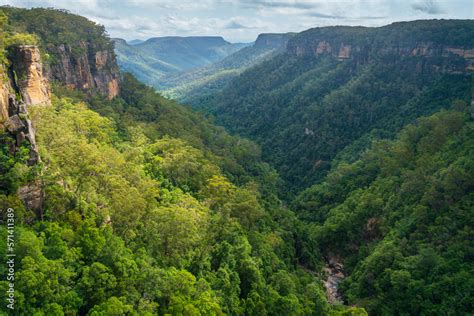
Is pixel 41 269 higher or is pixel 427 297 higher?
pixel 41 269

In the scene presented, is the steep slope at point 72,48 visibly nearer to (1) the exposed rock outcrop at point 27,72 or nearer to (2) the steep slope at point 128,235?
(2) the steep slope at point 128,235

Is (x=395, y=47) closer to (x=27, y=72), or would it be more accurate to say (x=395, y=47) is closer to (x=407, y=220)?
(x=407, y=220)

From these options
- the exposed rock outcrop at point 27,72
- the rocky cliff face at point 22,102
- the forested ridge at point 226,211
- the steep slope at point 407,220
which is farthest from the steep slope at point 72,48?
the steep slope at point 407,220

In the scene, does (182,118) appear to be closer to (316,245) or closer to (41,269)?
(316,245)

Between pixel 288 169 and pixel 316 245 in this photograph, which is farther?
pixel 288 169

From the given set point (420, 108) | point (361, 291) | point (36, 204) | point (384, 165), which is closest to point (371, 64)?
point (420, 108)

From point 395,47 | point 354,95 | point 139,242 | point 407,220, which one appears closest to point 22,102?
point 139,242

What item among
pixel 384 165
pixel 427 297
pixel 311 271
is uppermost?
pixel 384 165
